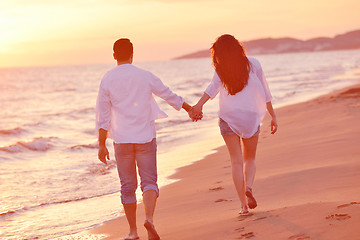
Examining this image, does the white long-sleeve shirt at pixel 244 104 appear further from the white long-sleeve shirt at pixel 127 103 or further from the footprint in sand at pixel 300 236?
the footprint in sand at pixel 300 236

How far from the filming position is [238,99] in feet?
15.8

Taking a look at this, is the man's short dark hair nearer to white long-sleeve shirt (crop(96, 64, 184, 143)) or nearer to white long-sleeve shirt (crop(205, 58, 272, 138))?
white long-sleeve shirt (crop(96, 64, 184, 143))

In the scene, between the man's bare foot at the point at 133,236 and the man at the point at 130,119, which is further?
the man's bare foot at the point at 133,236

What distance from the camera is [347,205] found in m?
4.36

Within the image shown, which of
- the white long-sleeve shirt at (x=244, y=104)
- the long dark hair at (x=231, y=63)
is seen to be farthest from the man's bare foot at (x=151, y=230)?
the long dark hair at (x=231, y=63)

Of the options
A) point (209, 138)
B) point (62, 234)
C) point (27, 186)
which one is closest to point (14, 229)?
point (62, 234)

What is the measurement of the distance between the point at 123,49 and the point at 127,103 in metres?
0.49

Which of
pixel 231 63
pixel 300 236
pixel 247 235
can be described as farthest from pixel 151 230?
pixel 231 63

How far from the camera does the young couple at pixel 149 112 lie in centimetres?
451

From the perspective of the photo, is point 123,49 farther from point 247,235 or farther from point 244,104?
point 247,235

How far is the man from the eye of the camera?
4.50 metres

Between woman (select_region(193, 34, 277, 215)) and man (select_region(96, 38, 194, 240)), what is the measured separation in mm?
604

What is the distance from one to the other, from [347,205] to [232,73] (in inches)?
60.3

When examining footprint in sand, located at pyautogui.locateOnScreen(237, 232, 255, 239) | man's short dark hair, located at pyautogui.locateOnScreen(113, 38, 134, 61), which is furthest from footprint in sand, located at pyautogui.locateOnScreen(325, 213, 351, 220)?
man's short dark hair, located at pyautogui.locateOnScreen(113, 38, 134, 61)
